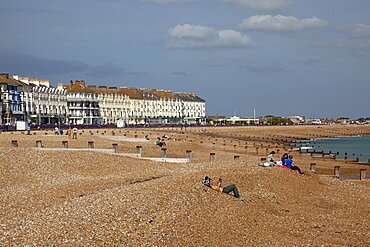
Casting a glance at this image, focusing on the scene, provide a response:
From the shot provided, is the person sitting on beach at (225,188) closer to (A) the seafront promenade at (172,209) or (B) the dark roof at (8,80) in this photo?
(A) the seafront promenade at (172,209)

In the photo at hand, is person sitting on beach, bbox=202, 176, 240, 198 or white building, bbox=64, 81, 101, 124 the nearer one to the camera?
person sitting on beach, bbox=202, 176, 240, 198

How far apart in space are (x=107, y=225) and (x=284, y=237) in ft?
13.4

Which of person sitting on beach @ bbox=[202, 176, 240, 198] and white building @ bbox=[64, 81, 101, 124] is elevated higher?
white building @ bbox=[64, 81, 101, 124]

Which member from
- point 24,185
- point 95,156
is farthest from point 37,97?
point 24,185

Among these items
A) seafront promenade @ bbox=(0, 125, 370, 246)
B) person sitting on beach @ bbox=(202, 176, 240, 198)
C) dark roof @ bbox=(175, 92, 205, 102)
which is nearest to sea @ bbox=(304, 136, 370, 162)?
seafront promenade @ bbox=(0, 125, 370, 246)

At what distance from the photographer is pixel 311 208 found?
16.6 meters

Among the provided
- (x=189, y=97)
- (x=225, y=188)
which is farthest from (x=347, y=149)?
(x=189, y=97)

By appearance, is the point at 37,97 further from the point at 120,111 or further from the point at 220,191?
the point at 220,191

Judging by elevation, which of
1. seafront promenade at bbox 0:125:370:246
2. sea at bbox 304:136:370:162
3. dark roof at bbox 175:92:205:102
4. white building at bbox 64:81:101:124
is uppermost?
dark roof at bbox 175:92:205:102

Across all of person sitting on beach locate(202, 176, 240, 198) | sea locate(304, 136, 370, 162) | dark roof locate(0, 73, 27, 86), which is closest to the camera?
person sitting on beach locate(202, 176, 240, 198)

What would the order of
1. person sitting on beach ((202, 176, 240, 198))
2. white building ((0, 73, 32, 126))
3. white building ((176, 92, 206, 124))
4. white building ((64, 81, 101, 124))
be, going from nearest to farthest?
person sitting on beach ((202, 176, 240, 198)) < white building ((0, 73, 32, 126)) < white building ((64, 81, 101, 124)) < white building ((176, 92, 206, 124))

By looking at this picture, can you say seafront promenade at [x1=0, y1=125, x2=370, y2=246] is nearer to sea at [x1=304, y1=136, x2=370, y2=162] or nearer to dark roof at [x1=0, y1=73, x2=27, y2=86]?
sea at [x1=304, y1=136, x2=370, y2=162]

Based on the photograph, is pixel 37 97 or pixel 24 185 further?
pixel 37 97

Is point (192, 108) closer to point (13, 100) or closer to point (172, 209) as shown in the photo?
point (13, 100)
